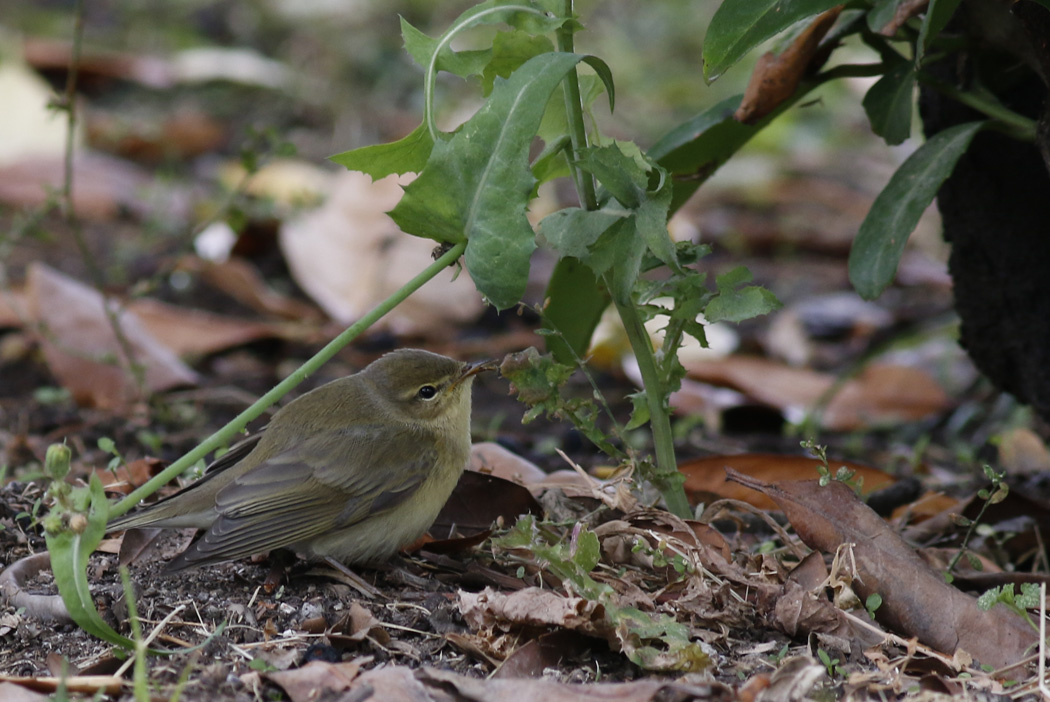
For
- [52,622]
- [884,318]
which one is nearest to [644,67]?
[884,318]

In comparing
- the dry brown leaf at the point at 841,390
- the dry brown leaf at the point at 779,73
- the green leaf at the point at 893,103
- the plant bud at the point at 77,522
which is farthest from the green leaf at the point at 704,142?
the dry brown leaf at the point at 841,390

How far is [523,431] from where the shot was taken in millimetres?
6340

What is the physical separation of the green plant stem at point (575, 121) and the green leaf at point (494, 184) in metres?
0.22

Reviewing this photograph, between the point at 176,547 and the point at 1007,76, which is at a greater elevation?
the point at 1007,76

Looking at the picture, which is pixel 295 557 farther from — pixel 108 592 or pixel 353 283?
pixel 353 283

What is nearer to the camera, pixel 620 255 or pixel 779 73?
pixel 620 255

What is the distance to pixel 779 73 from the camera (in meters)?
4.01

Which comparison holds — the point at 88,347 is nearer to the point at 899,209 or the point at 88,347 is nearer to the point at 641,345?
the point at 641,345

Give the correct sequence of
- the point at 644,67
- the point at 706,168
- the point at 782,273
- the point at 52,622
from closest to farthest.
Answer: the point at 52,622, the point at 706,168, the point at 782,273, the point at 644,67

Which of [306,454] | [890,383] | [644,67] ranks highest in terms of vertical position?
[644,67]

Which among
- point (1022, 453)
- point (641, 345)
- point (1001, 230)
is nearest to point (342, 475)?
point (641, 345)

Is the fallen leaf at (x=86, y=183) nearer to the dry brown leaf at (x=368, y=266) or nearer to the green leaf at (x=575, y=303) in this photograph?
the dry brown leaf at (x=368, y=266)

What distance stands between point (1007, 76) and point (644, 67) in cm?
874

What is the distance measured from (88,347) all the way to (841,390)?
444cm
